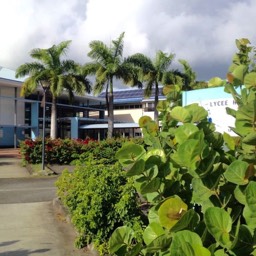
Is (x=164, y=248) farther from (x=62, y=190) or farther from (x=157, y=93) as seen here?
(x=157, y=93)

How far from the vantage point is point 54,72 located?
1203 inches

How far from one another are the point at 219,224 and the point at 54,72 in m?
30.2

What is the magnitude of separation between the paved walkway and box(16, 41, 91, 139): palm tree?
21596 mm

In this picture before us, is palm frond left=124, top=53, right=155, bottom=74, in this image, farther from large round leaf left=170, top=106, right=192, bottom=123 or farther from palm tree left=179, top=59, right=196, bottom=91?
large round leaf left=170, top=106, right=192, bottom=123

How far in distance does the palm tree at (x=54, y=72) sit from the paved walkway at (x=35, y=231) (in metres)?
21.6

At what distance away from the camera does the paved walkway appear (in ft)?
18.7

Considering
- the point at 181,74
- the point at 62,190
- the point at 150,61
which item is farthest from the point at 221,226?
the point at 181,74

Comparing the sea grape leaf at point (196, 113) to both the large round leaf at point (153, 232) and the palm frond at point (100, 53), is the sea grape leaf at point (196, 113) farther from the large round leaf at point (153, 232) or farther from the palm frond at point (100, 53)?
the palm frond at point (100, 53)

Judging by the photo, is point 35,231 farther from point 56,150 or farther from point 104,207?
point 56,150

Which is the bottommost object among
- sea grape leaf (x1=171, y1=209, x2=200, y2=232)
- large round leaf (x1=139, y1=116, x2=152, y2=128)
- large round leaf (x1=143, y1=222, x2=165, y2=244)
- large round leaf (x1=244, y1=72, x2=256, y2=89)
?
large round leaf (x1=143, y1=222, x2=165, y2=244)

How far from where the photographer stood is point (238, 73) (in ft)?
5.41

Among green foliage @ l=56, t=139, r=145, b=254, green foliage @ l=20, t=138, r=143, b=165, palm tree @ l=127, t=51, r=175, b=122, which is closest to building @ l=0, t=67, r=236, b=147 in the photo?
palm tree @ l=127, t=51, r=175, b=122

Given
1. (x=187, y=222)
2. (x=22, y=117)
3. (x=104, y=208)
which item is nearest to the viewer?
(x=187, y=222)

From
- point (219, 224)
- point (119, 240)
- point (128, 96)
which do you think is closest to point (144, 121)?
point (119, 240)
